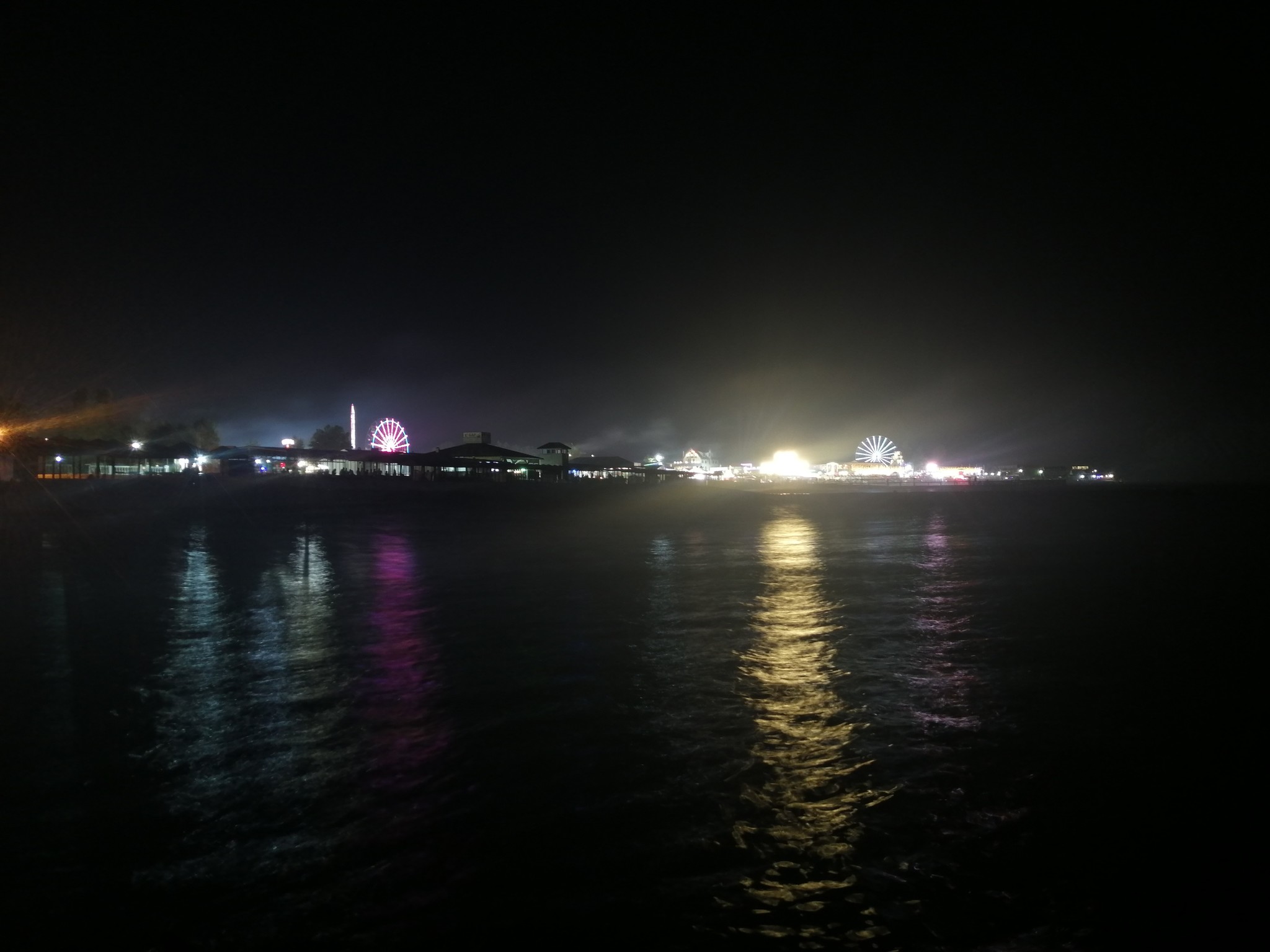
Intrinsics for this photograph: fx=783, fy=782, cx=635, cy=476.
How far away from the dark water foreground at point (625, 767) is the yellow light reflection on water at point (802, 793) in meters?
0.02

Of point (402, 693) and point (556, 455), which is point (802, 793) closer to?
point (402, 693)

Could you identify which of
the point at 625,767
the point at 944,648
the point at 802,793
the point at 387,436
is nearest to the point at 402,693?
the point at 625,767

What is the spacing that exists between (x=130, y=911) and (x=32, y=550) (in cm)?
1806

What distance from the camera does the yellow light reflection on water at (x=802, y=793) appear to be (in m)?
3.40

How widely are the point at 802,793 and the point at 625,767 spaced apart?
3.64ft

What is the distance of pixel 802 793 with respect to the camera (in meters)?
4.55

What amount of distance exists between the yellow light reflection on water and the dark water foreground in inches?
0.9


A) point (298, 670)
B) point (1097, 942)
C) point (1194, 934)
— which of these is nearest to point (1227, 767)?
point (1194, 934)

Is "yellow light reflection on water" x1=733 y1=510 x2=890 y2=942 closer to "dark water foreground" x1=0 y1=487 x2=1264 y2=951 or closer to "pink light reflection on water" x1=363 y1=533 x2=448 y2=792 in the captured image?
"dark water foreground" x1=0 y1=487 x2=1264 y2=951

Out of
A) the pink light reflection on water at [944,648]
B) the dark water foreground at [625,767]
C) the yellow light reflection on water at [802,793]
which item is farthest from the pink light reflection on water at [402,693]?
the pink light reflection on water at [944,648]

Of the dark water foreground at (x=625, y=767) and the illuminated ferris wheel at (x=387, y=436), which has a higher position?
the illuminated ferris wheel at (x=387, y=436)

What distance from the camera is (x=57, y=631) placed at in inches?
354

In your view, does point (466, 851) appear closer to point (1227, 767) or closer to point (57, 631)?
point (1227, 767)

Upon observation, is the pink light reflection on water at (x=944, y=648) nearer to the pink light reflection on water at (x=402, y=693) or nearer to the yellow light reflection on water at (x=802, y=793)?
the yellow light reflection on water at (x=802, y=793)
